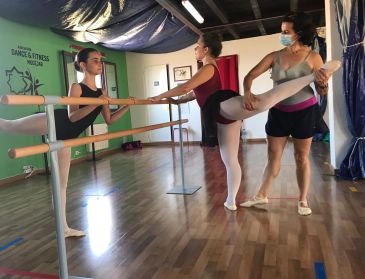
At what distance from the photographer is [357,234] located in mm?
2133

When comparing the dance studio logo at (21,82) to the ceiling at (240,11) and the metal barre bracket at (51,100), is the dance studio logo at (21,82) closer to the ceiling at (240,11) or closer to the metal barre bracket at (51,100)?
the ceiling at (240,11)

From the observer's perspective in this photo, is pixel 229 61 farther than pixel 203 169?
Yes

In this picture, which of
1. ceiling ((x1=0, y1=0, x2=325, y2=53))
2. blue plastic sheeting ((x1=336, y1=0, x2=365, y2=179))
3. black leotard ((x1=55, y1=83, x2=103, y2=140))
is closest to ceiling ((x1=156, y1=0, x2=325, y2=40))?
ceiling ((x1=0, y1=0, x2=325, y2=53))

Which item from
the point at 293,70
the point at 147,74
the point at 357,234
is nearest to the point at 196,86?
the point at 293,70

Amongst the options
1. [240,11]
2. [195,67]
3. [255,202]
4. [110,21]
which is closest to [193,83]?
[255,202]

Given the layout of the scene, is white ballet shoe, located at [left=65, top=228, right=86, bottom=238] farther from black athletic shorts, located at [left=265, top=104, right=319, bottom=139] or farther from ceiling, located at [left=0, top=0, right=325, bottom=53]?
ceiling, located at [left=0, top=0, right=325, bottom=53]

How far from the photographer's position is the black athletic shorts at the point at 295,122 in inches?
92.9

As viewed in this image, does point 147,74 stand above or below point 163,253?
above

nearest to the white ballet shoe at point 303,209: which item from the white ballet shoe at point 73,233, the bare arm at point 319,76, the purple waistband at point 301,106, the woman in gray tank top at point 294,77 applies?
the woman in gray tank top at point 294,77

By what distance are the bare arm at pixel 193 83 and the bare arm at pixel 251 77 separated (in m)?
0.28

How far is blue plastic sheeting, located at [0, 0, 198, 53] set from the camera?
420cm

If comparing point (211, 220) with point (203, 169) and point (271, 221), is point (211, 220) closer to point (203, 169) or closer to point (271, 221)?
point (271, 221)

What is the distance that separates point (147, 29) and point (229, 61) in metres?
2.53

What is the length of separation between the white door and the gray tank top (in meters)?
5.91
